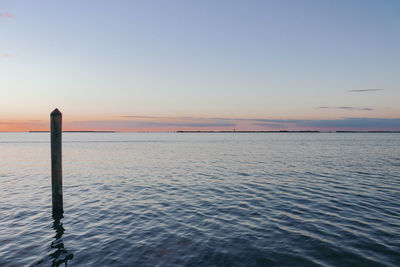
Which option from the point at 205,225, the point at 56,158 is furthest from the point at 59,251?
the point at 205,225

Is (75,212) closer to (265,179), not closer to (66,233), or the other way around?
(66,233)

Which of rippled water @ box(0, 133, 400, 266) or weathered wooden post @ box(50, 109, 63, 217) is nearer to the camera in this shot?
rippled water @ box(0, 133, 400, 266)

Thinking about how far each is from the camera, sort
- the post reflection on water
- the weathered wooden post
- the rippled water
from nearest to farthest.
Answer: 1. the post reflection on water
2. the rippled water
3. the weathered wooden post

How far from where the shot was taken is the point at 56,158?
13.0 metres

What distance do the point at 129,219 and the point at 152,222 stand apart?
1.32 m

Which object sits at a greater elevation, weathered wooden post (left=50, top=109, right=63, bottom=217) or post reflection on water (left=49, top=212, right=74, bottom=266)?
weathered wooden post (left=50, top=109, right=63, bottom=217)

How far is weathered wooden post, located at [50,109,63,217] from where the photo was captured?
12.6 m

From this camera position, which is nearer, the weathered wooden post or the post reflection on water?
the post reflection on water

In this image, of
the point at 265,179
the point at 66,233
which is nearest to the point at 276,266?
the point at 66,233

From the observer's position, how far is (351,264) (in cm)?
831

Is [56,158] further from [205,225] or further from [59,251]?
[205,225]

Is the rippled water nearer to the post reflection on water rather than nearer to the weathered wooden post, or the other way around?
the post reflection on water

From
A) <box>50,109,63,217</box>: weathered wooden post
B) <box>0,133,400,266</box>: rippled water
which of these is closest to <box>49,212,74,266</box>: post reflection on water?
<box>0,133,400,266</box>: rippled water

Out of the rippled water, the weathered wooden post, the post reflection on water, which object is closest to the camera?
the post reflection on water
